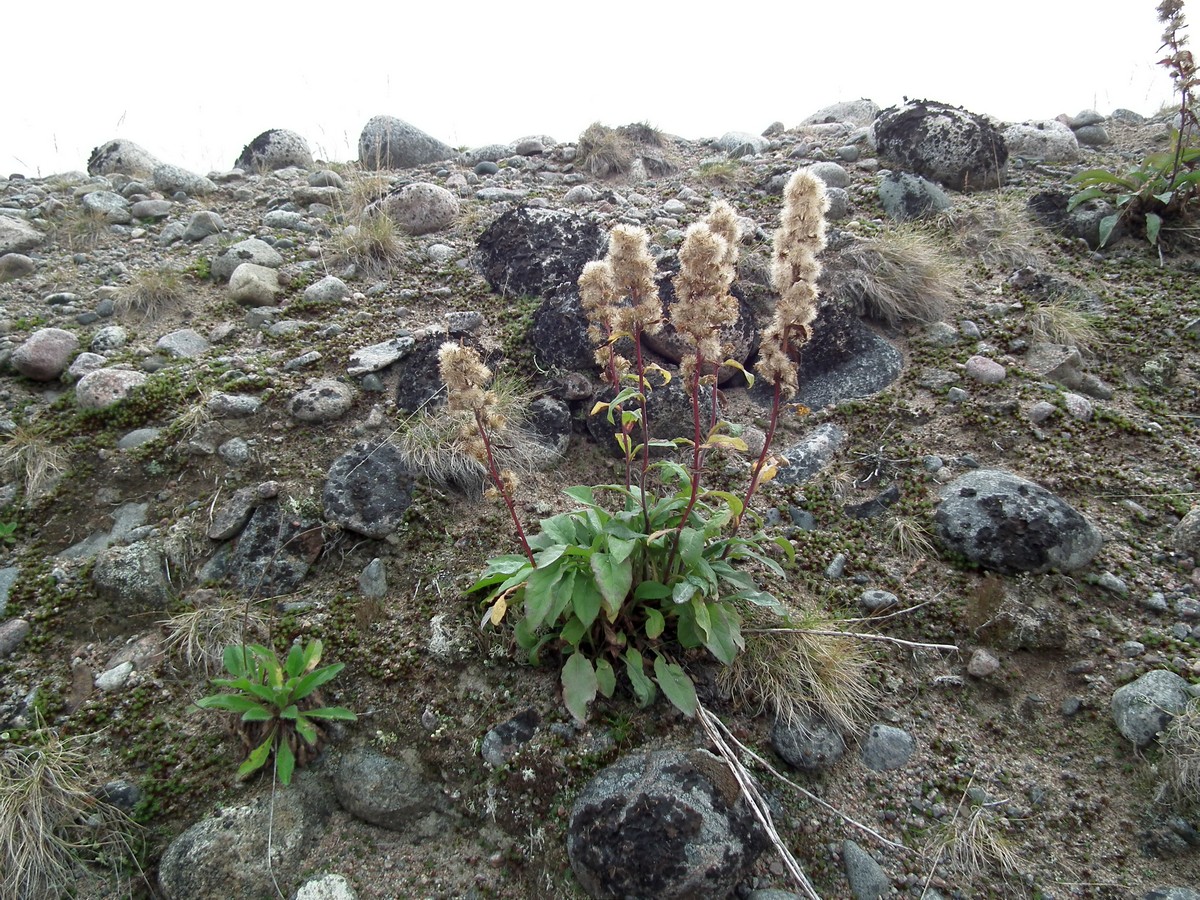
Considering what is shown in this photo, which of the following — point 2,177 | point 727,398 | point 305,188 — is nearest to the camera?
point 727,398

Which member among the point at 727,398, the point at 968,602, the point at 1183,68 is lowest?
the point at 968,602

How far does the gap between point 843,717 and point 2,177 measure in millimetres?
10436

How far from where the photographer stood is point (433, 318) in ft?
16.2

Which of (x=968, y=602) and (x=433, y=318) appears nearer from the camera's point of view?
(x=968, y=602)

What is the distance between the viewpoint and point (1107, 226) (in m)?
5.33

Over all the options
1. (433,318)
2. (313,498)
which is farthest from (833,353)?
(313,498)

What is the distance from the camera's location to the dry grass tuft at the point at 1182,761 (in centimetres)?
245

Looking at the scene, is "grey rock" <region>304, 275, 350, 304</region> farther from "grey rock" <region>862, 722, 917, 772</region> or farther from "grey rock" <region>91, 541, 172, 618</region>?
"grey rock" <region>862, 722, 917, 772</region>

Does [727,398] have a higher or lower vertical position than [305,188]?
lower

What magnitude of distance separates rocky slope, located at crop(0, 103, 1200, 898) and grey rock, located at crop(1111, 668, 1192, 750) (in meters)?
0.03

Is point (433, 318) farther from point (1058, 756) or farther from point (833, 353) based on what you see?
point (1058, 756)

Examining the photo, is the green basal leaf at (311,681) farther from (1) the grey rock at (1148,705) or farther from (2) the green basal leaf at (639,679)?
(1) the grey rock at (1148,705)

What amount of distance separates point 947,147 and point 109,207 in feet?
27.4

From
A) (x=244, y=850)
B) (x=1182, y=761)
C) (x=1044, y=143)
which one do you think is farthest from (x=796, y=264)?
(x=1044, y=143)
